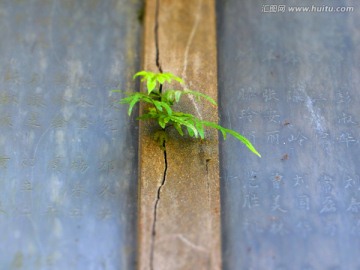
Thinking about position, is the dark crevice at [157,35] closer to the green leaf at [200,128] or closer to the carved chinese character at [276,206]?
the green leaf at [200,128]

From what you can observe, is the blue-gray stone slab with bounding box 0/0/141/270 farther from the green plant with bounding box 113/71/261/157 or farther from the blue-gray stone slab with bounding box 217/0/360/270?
the blue-gray stone slab with bounding box 217/0/360/270

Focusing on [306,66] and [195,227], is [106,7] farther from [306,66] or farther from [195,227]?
[195,227]

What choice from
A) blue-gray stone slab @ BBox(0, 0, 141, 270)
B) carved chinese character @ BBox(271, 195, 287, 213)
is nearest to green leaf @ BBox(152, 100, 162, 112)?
blue-gray stone slab @ BBox(0, 0, 141, 270)

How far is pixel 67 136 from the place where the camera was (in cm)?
255

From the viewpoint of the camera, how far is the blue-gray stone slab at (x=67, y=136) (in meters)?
2.33

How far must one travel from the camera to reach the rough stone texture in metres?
2.24

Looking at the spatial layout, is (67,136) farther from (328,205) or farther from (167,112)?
(328,205)

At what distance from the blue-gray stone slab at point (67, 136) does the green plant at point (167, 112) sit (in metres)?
0.20

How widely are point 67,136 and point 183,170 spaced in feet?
2.19

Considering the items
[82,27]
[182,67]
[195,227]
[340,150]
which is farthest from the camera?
[82,27]

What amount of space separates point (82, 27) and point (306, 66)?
1.35 metres

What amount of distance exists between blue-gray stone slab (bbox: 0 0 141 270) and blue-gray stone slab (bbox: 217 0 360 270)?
552 millimetres

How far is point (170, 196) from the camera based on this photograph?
92.1 inches

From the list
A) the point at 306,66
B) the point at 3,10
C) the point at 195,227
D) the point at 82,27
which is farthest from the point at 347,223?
the point at 3,10
